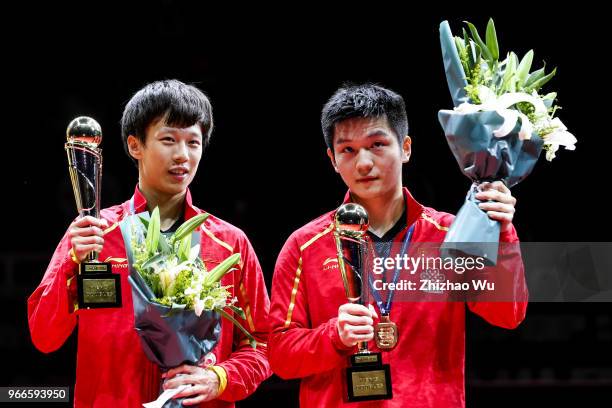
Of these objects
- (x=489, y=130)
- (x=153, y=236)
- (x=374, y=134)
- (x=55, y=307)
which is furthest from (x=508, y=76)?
(x=55, y=307)

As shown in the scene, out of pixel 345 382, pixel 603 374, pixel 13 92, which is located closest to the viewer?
pixel 345 382

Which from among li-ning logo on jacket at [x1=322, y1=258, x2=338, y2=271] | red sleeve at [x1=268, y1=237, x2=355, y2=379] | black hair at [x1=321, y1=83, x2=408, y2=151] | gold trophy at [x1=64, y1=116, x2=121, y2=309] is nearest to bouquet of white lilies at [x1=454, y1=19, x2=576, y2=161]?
black hair at [x1=321, y1=83, x2=408, y2=151]

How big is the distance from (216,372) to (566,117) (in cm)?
254

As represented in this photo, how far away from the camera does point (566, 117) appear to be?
4.21 metres

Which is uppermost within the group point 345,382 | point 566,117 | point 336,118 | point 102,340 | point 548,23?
point 548,23

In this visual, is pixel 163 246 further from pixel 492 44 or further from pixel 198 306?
pixel 492 44

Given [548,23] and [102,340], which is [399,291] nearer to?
[102,340]

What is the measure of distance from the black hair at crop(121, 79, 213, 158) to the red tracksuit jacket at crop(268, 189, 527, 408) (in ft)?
1.70

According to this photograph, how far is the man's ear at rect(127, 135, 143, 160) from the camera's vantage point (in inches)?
106

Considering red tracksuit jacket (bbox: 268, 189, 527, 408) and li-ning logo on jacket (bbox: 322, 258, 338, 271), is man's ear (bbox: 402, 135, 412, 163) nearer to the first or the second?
red tracksuit jacket (bbox: 268, 189, 527, 408)

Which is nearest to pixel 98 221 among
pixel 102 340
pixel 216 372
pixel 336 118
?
pixel 102 340

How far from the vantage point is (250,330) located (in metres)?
2.62

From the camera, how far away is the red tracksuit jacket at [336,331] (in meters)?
2.31

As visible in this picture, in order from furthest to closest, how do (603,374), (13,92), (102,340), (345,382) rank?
(13,92) < (603,374) < (102,340) < (345,382)
